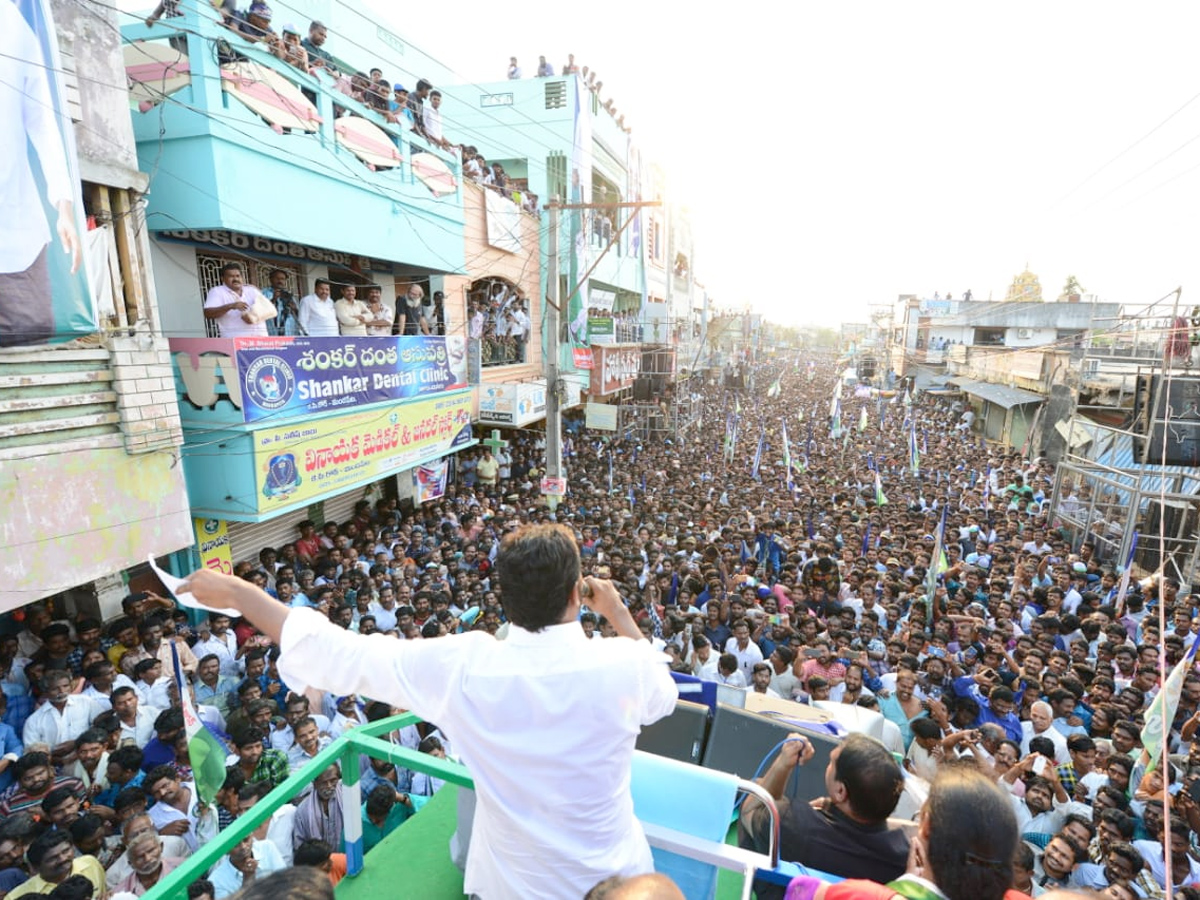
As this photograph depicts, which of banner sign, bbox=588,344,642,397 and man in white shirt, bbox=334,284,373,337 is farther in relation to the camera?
banner sign, bbox=588,344,642,397

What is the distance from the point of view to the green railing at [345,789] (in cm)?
165

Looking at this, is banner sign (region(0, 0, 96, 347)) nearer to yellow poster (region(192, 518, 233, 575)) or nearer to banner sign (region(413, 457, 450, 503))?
yellow poster (region(192, 518, 233, 575))

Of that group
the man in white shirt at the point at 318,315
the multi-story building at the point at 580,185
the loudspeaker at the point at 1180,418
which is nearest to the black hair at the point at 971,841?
the man in white shirt at the point at 318,315

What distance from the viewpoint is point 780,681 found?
633cm

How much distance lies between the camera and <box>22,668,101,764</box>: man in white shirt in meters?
5.04

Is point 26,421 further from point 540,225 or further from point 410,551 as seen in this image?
point 540,225

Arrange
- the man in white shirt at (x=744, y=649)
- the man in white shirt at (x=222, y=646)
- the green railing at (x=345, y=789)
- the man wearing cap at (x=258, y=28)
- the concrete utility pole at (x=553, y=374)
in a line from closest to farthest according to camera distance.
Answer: the green railing at (x=345, y=789) → the man in white shirt at (x=222, y=646) → the man in white shirt at (x=744, y=649) → the man wearing cap at (x=258, y=28) → the concrete utility pole at (x=553, y=374)

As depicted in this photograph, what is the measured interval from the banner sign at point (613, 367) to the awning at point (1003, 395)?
12524 millimetres

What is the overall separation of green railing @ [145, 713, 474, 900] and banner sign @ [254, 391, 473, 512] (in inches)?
244

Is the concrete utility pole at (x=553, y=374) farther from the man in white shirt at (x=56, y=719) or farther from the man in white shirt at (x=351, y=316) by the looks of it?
the man in white shirt at (x=56, y=719)

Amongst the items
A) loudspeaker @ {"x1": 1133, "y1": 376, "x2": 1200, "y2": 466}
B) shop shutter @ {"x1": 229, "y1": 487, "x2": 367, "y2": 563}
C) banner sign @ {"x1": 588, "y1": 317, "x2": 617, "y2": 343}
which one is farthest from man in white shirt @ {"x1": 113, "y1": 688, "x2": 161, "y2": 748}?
banner sign @ {"x1": 588, "y1": 317, "x2": 617, "y2": 343}

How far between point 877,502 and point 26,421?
13.0 meters

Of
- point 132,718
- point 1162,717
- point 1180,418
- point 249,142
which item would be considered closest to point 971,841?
point 1162,717

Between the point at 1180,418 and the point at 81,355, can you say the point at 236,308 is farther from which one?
the point at 1180,418
